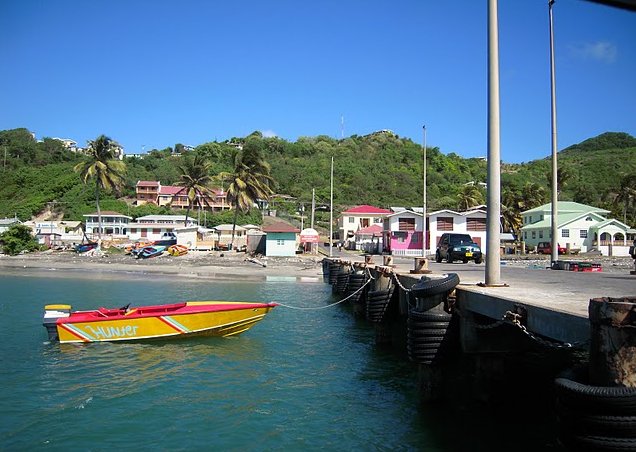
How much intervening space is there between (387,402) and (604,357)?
24.6 feet

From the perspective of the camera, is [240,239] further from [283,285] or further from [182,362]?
[182,362]

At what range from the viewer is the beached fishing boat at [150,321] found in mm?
16781

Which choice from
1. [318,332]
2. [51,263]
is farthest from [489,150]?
[51,263]

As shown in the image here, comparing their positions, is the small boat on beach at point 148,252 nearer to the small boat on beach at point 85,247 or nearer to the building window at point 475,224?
the small boat on beach at point 85,247

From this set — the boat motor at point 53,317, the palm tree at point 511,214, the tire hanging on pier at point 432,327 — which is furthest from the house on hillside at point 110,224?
the tire hanging on pier at point 432,327

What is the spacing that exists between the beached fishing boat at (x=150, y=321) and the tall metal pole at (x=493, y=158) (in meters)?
8.22

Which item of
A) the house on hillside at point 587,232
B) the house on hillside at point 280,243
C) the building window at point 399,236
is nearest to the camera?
the house on hillside at point 280,243

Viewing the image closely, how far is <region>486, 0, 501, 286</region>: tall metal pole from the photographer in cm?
1008

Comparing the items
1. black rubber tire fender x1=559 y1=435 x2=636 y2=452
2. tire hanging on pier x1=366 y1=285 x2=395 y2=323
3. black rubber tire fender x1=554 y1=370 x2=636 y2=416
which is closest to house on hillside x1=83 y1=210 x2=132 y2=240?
tire hanging on pier x1=366 y1=285 x2=395 y2=323

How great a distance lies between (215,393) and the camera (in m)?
12.3

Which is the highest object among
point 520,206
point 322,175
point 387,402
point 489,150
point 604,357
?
point 322,175

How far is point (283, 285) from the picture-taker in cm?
3944

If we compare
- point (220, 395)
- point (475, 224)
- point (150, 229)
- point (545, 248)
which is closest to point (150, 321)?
point (220, 395)

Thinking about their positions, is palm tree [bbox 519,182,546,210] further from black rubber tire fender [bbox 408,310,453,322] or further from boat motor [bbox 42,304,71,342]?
black rubber tire fender [bbox 408,310,453,322]
